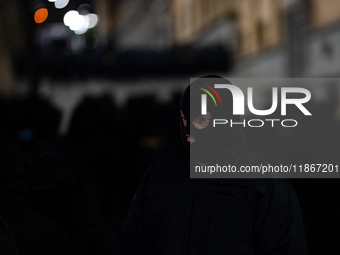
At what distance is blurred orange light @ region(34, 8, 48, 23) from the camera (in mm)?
9991

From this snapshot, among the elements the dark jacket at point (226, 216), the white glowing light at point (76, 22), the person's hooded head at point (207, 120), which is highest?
the white glowing light at point (76, 22)

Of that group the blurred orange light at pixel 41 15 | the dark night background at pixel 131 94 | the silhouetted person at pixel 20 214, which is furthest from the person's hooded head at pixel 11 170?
the blurred orange light at pixel 41 15

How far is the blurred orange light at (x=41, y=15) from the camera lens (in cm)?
999

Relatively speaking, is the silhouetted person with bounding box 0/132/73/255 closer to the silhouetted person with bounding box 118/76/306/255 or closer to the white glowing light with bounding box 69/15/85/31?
the silhouetted person with bounding box 118/76/306/255

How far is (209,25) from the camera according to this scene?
96.6ft

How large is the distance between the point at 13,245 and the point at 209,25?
28344mm

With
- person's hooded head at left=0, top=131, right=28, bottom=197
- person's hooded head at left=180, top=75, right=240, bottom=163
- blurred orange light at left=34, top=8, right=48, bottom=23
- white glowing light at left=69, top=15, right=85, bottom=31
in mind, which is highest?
white glowing light at left=69, top=15, right=85, bottom=31

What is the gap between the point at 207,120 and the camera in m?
2.41

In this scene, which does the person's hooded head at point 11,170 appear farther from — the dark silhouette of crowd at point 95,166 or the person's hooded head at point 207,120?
the person's hooded head at point 207,120

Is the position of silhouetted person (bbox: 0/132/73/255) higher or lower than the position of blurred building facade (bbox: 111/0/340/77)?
lower

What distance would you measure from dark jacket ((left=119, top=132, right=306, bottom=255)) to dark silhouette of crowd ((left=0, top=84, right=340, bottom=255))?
37 cm

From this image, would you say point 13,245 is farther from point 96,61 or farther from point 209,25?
point 209,25

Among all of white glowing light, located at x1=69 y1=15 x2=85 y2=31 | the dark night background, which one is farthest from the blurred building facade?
white glowing light, located at x1=69 y1=15 x2=85 y2=31

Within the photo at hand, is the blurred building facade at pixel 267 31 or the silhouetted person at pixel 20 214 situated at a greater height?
the blurred building facade at pixel 267 31
